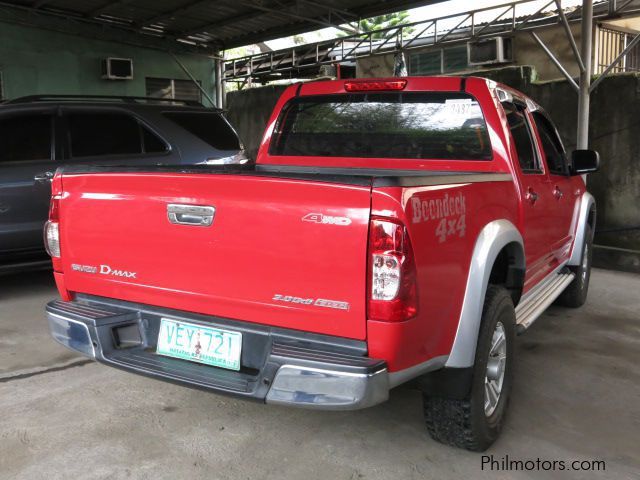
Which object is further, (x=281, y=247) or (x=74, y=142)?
(x=74, y=142)

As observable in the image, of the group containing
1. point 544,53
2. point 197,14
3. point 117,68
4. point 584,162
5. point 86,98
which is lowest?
point 584,162

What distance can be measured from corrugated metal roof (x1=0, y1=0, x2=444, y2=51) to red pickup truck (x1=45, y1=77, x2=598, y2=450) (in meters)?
7.79

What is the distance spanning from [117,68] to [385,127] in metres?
10.3

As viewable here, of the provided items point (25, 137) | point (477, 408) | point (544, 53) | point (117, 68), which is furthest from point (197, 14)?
point (477, 408)

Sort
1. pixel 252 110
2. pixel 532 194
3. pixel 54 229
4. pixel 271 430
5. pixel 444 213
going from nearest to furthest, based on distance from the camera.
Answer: pixel 444 213, pixel 54 229, pixel 271 430, pixel 532 194, pixel 252 110

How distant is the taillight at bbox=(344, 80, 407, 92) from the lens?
361 cm

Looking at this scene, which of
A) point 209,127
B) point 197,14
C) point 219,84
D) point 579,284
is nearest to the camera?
point 579,284

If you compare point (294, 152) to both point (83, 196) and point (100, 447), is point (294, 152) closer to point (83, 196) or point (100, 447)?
point (83, 196)

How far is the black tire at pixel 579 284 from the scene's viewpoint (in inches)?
199

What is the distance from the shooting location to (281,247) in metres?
2.21

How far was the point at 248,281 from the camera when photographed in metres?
2.31

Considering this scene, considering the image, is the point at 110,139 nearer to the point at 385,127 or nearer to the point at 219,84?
the point at 385,127

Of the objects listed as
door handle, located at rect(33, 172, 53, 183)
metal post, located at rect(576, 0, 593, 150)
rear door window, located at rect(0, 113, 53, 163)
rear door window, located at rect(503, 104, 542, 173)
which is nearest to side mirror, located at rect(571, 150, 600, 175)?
rear door window, located at rect(503, 104, 542, 173)

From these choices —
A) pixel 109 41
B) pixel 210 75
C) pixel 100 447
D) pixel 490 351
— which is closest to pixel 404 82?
pixel 490 351
